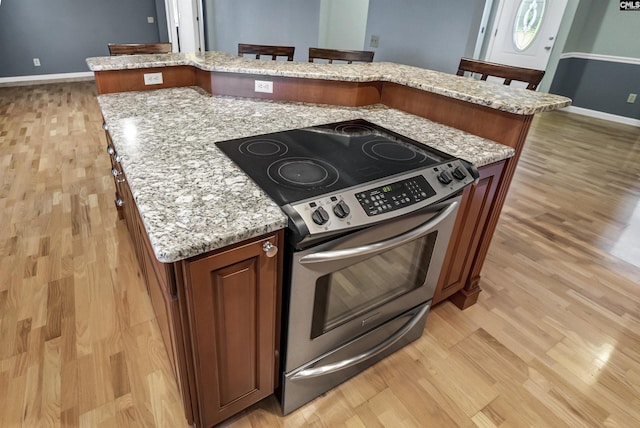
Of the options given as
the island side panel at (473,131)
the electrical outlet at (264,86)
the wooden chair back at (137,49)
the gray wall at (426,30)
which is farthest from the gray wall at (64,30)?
the island side panel at (473,131)

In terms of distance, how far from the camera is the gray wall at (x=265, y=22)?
412 cm

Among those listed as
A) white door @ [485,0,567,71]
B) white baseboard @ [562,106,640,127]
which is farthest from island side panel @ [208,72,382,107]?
white baseboard @ [562,106,640,127]

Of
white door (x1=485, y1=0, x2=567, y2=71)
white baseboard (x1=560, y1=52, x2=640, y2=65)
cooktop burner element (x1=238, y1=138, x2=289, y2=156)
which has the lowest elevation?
cooktop burner element (x1=238, y1=138, x2=289, y2=156)

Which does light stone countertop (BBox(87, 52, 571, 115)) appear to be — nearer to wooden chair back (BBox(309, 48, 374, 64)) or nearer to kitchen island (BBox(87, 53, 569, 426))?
kitchen island (BBox(87, 53, 569, 426))

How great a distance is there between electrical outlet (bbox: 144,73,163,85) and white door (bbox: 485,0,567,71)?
4.78 meters

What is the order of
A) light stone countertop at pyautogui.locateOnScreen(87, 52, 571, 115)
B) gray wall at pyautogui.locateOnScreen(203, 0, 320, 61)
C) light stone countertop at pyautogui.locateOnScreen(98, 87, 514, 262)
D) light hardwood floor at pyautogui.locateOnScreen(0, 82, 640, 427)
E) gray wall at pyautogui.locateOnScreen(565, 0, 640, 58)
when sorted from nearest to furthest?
light stone countertop at pyautogui.locateOnScreen(98, 87, 514, 262)
light hardwood floor at pyautogui.locateOnScreen(0, 82, 640, 427)
light stone countertop at pyautogui.locateOnScreen(87, 52, 571, 115)
gray wall at pyautogui.locateOnScreen(203, 0, 320, 61)
gray wall at pyautogui.locateOnScreen(565, 0, 640, 58)

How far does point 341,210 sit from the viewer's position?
1003 millimetres

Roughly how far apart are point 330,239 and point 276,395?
29.3 inches

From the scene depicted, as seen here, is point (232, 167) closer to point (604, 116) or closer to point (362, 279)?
point (362, 279)

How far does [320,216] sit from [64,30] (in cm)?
656

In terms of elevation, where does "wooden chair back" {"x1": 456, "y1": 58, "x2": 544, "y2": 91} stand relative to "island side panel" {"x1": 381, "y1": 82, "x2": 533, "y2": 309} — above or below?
above

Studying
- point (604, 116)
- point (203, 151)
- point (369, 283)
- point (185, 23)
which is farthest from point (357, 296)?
point (604, 116)

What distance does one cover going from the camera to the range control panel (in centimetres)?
98

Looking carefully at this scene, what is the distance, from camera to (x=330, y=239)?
41.5 inches
